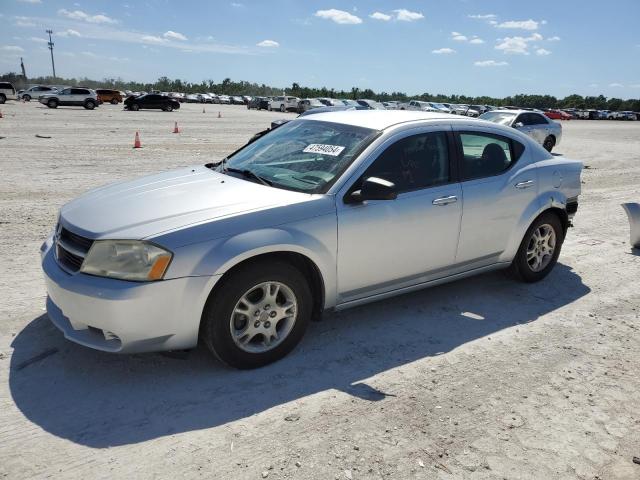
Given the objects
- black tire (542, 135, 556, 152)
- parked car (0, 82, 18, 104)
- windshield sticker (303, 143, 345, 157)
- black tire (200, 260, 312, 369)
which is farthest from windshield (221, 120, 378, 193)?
parked car (0, 82, 18, 104)

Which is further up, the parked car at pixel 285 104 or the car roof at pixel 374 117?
the car roof at pixel 374 117

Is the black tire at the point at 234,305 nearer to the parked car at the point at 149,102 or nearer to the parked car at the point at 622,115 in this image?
the parked car at the point at 149,102

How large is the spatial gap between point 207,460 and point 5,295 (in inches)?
114

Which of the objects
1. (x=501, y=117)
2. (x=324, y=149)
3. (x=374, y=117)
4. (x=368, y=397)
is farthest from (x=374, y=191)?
(x=501, y=117)

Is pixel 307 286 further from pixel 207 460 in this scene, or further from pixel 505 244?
pixel 505 244

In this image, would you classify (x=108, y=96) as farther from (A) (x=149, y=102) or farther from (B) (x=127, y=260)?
(B) (x=127, y=260)

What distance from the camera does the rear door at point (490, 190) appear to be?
14.7ft

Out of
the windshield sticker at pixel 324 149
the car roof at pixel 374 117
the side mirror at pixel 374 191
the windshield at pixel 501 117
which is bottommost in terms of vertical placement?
the side mirror at pixel 374 191

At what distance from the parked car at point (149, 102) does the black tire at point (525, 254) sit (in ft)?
140

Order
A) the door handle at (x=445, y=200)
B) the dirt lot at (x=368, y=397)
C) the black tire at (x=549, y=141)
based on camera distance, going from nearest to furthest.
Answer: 1. the dirt lot at (x=368, y=397)
2. the door handle at (x=445, y=200)
3. the black tire at (x=549, y=141)

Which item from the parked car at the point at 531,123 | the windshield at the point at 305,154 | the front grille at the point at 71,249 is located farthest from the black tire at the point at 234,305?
the parked car at the point at 531,123

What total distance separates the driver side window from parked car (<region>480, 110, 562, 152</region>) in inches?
533

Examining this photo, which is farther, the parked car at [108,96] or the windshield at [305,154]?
the parked car at [108,96]

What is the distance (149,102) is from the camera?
1730 inches
